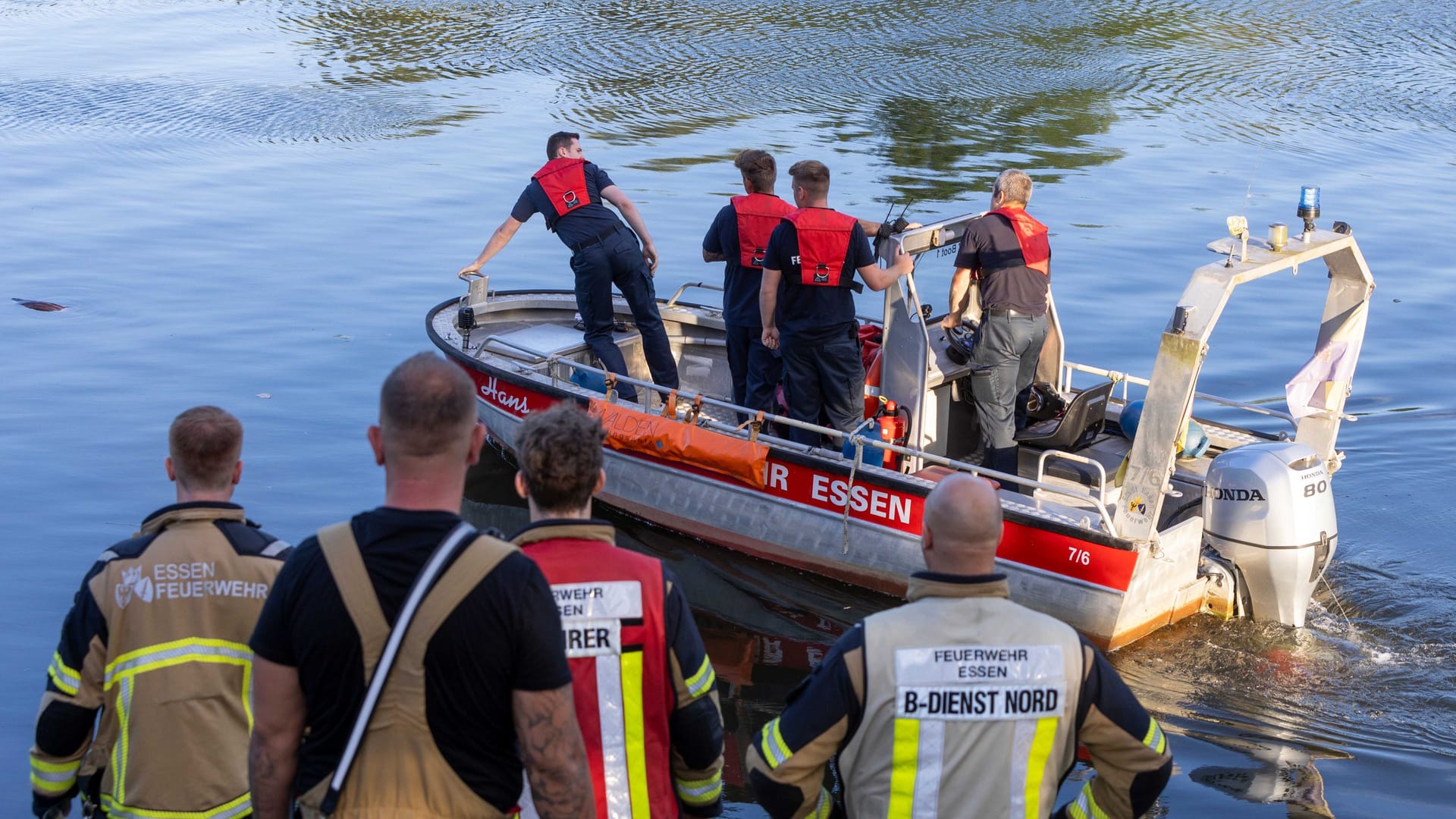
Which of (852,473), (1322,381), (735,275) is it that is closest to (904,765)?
(852,473)

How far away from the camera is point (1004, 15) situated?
25.7 meters

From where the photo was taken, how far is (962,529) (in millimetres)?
3082

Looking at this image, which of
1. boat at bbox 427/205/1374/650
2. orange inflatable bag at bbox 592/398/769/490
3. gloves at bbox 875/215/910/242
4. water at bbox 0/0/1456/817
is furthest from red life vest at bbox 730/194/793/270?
water at bbox 0/0/1456/817

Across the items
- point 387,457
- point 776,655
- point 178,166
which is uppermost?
point 387,457

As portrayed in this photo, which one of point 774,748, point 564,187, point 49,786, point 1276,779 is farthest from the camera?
point 564,187

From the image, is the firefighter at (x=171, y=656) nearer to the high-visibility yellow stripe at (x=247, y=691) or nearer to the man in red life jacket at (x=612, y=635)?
the high-visibility yellow stripe at (x=247, y=691)

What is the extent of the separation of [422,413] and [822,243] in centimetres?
510

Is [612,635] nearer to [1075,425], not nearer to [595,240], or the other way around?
[1075,425]

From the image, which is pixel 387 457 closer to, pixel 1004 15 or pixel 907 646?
pixel 907 646

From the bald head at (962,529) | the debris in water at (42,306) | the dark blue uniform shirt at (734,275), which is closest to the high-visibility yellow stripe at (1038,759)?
the bald head at (962,529)

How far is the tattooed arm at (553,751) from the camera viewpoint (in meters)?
2.88

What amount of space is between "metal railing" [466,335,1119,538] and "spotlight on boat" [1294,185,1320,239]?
5.42ft

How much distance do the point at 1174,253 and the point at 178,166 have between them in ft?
42.3

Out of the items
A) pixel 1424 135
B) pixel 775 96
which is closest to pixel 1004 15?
pixel 775 96
